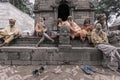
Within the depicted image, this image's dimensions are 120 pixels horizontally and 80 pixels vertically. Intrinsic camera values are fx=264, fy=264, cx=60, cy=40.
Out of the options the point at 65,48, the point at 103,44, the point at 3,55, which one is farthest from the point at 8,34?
the point at 103,44

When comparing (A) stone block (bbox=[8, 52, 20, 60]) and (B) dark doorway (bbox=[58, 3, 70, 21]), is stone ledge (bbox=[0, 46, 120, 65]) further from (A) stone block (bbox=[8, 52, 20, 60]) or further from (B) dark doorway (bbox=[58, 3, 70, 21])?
(B) dark doorway (bbox=[58, 3, 70, 21])

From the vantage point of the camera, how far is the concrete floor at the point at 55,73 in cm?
913

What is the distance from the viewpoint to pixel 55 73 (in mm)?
9383

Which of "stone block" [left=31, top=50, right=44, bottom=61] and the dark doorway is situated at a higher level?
the dark doorway

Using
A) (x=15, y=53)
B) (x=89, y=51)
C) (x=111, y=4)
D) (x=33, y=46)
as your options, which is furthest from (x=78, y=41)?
(x=111, y=4)

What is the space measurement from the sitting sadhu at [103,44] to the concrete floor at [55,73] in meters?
0.56

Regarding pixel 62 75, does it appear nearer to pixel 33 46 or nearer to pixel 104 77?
pixel 104 77

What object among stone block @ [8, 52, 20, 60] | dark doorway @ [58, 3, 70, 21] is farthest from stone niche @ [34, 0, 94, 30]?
stone block @ [8, 52, 20, 60]

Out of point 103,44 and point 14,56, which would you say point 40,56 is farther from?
point 103,44

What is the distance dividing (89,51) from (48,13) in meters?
5.70

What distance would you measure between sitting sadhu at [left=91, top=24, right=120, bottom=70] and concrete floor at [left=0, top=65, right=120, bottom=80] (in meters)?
0.56

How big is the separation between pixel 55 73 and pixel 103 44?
2249 millimetres

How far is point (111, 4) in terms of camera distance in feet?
107

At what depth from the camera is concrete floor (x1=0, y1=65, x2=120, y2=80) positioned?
360 inches
